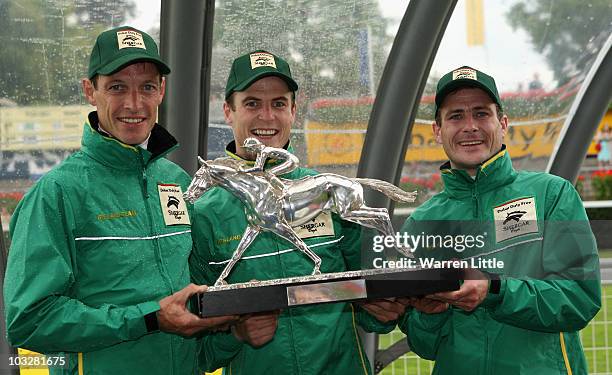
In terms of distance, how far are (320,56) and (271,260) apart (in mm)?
2780

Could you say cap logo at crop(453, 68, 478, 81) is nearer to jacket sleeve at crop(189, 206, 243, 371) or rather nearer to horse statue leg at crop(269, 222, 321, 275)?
horse statue leg at crop(269, 222, 321, 275)

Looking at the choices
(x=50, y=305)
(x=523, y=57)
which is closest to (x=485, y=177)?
(x=50, y=305)

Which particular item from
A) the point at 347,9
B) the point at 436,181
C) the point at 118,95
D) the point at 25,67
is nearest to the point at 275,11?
the point at 347,9

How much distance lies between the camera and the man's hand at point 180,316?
2791mm

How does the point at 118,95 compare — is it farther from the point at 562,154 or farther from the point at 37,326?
the point at 562,154

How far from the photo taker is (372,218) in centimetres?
317

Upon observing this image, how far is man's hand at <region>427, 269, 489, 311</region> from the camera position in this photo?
295cm

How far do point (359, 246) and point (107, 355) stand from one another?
1106 mm

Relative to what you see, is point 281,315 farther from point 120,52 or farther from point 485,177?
point 120,52

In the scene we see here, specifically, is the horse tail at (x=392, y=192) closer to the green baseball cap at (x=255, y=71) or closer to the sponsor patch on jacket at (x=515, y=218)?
the sponsor patch on jacket at (x=515, y=218)

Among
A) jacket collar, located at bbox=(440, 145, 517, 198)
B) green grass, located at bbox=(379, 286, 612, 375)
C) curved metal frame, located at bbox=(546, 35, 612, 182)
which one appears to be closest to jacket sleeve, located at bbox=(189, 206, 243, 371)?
jacket collar, located at bbox=(440, 145, 517, 198)

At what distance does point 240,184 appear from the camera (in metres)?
3.07

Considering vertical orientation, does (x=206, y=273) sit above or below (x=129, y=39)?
below

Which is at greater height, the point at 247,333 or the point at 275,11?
the point at 275,11
